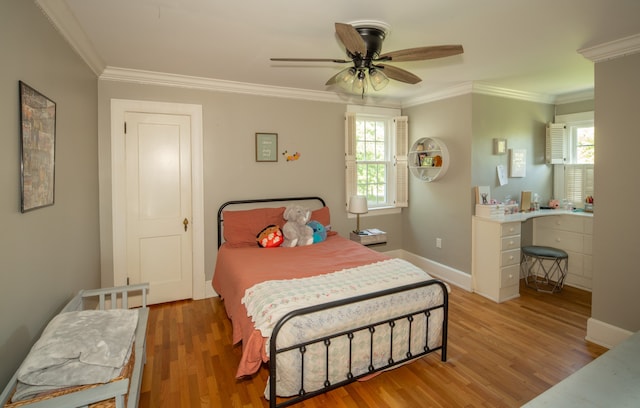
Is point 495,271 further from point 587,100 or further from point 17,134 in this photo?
point 17,134

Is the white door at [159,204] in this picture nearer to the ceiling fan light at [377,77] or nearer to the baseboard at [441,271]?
the ceiling fan light at [377,77]

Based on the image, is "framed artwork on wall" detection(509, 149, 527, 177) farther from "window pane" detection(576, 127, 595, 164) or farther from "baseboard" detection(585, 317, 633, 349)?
"baseboard" detection(585, 317, 633, 349)

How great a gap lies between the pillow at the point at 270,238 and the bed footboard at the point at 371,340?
1578 millimetres

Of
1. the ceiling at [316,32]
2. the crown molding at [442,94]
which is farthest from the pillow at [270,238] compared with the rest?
the crown molding at [442,94]

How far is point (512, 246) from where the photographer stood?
3736mm

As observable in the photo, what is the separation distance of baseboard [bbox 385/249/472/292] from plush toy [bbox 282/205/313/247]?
73.5 inches

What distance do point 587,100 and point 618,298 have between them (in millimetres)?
2841

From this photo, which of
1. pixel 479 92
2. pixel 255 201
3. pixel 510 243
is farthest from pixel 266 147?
pixel 510 243

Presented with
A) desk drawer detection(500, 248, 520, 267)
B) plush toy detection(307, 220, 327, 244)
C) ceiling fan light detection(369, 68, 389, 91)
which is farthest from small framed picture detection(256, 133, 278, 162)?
desk drawer detection(500, 248, 520, 267)

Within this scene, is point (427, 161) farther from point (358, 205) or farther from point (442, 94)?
point (358, 205)

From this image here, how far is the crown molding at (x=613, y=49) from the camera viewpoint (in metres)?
2.52

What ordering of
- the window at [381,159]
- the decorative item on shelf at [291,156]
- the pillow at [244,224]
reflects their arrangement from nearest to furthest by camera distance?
the pillow at [244,224]
the decorative item on shelf at [291,156]
the window at [381,159]

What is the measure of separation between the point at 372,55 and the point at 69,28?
2.08 meters

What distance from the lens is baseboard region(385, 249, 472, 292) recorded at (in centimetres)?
407
